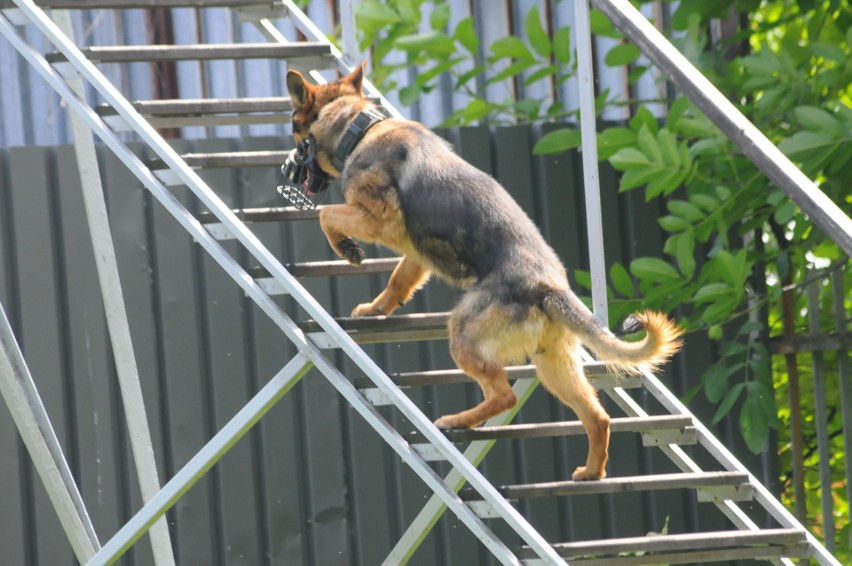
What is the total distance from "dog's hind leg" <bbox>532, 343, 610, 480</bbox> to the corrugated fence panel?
2301 millimetres

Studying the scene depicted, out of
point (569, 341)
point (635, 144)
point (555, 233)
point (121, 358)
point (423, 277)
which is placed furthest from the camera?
point (555, 233)

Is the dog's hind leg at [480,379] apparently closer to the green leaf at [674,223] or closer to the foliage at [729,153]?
the foliage at [729,153]

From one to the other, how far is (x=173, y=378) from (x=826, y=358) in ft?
10.7

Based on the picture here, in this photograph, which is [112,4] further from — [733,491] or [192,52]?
[733,491]

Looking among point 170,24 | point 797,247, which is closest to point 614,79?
point 797,247

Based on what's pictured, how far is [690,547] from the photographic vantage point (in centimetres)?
406

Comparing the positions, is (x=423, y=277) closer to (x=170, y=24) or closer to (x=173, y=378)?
(x=173, y=378)

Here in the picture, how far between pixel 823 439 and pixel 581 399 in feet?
8.21

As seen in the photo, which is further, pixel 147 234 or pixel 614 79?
pixel 614 79

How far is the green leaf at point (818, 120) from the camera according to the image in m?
4.81

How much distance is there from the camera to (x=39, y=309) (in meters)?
6.17

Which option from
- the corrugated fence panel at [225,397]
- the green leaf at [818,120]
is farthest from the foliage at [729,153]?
the corrugated fence panel at [225,397]

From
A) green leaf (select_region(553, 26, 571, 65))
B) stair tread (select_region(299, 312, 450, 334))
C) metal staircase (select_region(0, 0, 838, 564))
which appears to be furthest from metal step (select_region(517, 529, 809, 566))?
green leaf (select_region(553, 26, 571, 65))

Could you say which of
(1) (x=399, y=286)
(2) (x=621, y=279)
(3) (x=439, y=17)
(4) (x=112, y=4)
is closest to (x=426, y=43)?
(3) (x=439, y=17)
